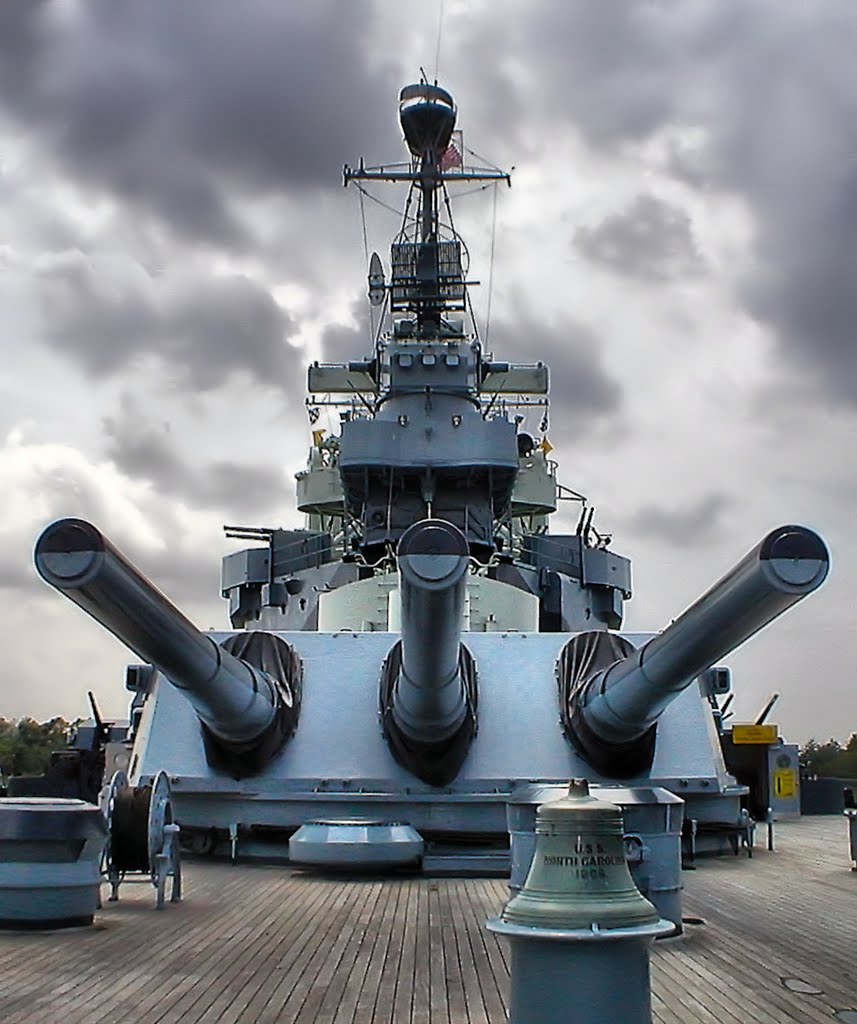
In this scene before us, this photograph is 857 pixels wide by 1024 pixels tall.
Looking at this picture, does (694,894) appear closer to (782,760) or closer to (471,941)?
(471,941)

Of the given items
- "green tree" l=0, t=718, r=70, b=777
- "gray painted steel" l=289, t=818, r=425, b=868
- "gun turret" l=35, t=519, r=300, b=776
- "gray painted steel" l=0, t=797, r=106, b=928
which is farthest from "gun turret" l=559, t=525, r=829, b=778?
"green tree" l=0, t=718, r=70, b=777

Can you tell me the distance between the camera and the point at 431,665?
638 cm

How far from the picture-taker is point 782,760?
40.0 ft

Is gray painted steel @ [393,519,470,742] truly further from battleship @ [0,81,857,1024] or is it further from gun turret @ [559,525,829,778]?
gun turret @ [559,525,829,778]

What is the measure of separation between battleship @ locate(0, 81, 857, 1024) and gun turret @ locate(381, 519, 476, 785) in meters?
0.02

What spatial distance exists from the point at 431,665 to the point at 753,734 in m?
6.83

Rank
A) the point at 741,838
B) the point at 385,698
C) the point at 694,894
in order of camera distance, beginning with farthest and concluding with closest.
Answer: the point at 741,838, the point at 385,698, the point at 694,894

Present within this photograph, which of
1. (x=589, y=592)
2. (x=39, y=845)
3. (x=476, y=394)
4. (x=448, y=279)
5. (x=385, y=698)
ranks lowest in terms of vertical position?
(x=39, y=845)

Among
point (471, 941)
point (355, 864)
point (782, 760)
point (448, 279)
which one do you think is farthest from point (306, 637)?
point (448, 279)

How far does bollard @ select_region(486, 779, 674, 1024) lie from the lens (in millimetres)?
2961

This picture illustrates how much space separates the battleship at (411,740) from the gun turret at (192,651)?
2cm

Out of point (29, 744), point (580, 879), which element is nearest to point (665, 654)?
point (580, 879)

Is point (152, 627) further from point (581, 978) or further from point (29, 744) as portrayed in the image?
point (29, 744)

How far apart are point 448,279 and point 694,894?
9.08 metres
